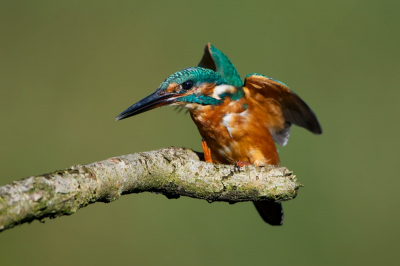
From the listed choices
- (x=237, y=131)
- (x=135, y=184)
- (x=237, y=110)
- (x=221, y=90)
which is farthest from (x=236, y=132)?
(x=135, y=184)

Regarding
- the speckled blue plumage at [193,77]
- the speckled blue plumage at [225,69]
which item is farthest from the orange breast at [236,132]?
the speckled blue plumage at [225,69]

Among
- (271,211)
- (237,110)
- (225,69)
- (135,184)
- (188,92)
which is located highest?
(225,69)

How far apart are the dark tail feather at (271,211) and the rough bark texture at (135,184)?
0.64 m

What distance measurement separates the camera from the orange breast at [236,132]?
251cm

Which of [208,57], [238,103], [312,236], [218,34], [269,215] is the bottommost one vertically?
[312,236]

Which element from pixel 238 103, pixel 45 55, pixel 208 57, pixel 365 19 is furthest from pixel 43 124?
pixel 365 19

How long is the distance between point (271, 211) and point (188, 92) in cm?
99

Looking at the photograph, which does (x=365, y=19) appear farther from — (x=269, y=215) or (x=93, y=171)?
(x=93, y=171)

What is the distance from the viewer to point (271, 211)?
2861mm

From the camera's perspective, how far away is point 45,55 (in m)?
4.58

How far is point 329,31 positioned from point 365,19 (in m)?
0.38

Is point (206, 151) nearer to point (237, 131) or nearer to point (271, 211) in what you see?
point (237, 131)

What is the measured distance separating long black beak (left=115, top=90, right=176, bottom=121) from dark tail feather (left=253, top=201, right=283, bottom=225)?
0.97m

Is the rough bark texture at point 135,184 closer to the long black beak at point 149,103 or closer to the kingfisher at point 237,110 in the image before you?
the kingfisher at point 237,110
